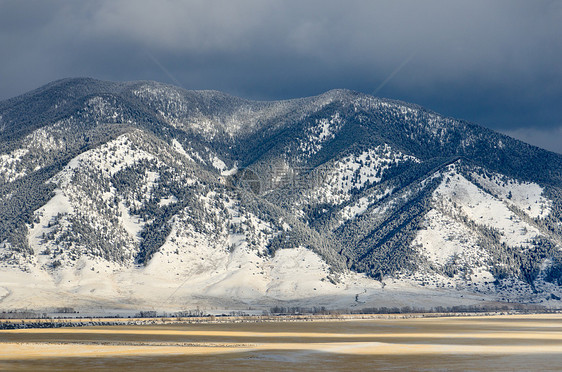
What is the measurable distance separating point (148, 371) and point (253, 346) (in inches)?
1298

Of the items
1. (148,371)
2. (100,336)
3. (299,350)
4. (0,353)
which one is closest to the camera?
(148,371)

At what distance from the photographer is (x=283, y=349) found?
11388cm

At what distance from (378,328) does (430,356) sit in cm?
6270

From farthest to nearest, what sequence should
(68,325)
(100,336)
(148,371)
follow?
(68,325) < (100,336) < (148,371)

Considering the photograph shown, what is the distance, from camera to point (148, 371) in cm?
8738

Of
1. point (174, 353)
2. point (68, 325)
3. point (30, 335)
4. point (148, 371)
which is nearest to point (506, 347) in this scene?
point (174, 353)

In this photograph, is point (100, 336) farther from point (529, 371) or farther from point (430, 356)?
point (529, 371)

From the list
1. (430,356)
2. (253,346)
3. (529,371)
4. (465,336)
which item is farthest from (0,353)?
(465,336)

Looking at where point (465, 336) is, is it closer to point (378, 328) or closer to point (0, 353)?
point (378, 328)

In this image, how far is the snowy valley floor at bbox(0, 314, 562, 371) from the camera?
94125mm

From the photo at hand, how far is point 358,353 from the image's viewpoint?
109 meters

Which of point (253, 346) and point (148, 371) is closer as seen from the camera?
point (148, 371)

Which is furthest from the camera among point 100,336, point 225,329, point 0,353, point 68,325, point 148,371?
point 68,325

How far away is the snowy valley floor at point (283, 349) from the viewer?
94125 mm
